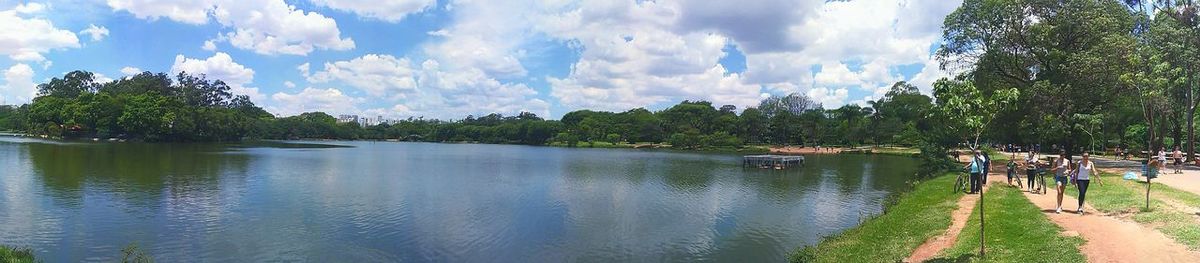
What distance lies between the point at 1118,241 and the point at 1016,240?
198 centimetres

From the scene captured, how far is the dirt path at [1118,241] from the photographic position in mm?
11961

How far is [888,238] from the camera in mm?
19266

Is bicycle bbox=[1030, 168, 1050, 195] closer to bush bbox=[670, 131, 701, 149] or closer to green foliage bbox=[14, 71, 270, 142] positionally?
bush bbox=[670, 131, 701, 149]

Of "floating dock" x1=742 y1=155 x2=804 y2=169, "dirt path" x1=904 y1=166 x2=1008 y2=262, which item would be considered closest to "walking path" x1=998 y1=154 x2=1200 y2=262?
"dirt path" x1=904 y1=166 x2=1008 y2=262

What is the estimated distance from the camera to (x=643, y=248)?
21422 millimetres

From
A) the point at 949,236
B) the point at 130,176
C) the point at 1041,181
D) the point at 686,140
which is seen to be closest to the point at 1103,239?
the point at 949,236

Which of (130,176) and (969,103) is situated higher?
(969,103)

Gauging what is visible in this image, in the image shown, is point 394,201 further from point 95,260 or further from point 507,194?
point 95,260

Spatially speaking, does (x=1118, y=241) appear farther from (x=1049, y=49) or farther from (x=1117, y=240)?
(x=1049, y=49)

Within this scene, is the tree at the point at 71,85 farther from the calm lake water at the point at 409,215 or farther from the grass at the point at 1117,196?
the grass at the point at 1117,196

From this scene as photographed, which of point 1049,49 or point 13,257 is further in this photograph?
point 1049,49

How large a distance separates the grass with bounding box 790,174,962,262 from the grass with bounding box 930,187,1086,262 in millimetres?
1137

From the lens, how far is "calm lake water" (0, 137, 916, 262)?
20.4 m

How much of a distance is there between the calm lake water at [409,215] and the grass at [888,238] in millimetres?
1592
